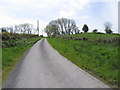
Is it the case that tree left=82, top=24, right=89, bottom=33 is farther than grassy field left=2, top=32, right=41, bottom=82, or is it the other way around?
tree left=82, top=24, right=89, bottom=33

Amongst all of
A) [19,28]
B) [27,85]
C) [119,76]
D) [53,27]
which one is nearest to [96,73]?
[119,76]

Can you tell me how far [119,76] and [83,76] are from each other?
7.18 feet

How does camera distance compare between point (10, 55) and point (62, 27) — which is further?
point (62, 27)

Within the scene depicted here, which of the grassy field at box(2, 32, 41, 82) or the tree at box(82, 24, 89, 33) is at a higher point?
the tree at box(82, 24, 89, 33)

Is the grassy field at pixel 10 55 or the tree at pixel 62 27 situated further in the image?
the tree at pixel 62 27

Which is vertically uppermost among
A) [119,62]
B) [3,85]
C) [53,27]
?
[53,27]

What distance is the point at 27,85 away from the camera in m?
8.94

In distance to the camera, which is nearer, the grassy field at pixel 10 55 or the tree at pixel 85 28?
the grassy field at pixel 10 55

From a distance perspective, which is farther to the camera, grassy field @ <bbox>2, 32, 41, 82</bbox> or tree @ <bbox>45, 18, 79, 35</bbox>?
tree @ <bbox>45, 18, 79, 35</bbox>

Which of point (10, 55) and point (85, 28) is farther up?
point (85, 28)

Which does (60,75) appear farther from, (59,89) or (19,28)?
(19,28)

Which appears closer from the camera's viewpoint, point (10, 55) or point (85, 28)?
point (10, 55)

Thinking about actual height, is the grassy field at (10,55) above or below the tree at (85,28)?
below

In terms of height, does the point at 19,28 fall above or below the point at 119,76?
above
